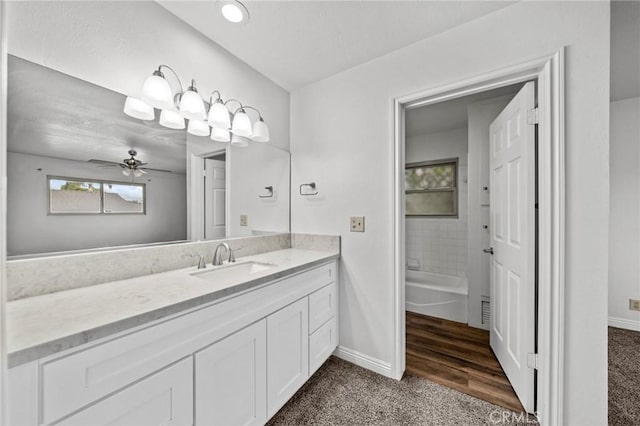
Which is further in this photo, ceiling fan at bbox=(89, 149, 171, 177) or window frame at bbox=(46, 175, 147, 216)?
ceiling fan at bbox=(89, 149, 171, 177)

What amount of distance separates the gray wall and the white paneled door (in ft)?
6.96

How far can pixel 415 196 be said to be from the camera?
381 cm

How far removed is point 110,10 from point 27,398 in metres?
1.58

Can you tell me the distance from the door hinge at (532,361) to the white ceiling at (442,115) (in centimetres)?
207

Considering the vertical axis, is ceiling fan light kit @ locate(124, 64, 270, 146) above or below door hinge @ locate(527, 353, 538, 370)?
above

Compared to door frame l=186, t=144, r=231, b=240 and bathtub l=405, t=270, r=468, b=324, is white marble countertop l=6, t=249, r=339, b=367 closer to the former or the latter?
door frame l=186, t=144, r=231, b=240

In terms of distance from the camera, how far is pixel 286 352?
1449mm

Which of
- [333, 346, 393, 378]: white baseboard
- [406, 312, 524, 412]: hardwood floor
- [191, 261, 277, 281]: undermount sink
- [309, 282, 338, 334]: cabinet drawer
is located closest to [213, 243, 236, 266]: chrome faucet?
[191, 261, 277, 281]: undermount sink

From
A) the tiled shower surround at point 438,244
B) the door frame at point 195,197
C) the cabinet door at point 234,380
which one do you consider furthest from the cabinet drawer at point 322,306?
the tiled shower surround at point 438,244

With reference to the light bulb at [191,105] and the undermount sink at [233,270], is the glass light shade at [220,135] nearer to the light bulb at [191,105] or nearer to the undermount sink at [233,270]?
the light bulb at [191,105]

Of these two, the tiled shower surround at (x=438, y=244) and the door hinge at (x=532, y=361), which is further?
the tiled shower surround at (x=438, y=244)

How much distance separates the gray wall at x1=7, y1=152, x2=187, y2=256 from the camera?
100cm

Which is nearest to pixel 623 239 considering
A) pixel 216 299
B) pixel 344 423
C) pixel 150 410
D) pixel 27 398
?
pixel 344 423

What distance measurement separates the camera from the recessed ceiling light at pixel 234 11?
4.45 feet
